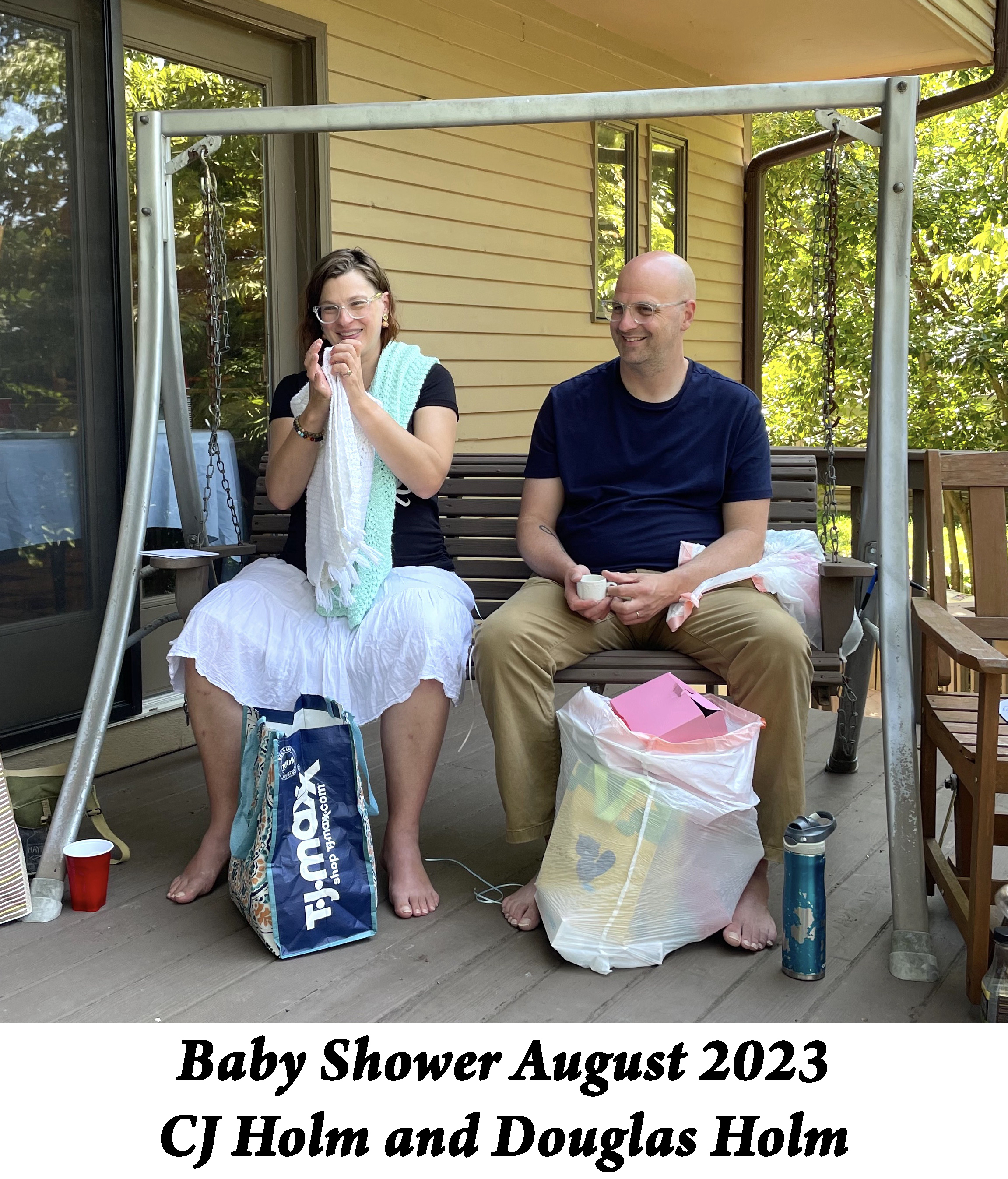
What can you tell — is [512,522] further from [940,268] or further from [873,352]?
[940,268]

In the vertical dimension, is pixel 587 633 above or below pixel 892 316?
below

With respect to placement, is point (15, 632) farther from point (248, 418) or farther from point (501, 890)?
point (501, 890)

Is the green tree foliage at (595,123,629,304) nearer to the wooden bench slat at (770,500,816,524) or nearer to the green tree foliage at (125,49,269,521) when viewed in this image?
the green tree foliage at (125,49,269,521)

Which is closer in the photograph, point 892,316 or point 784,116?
point 892,316

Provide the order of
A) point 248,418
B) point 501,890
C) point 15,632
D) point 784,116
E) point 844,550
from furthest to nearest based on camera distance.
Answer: point 784,116, point 844,550, point 248,418, point 15,632, point 501,890

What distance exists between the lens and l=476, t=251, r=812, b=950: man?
228 cm

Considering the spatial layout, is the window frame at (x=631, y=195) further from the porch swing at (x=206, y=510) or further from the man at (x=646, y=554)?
the man at (x=646, y=554)

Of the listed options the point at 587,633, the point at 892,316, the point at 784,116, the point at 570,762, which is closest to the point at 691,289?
the point at 892,316

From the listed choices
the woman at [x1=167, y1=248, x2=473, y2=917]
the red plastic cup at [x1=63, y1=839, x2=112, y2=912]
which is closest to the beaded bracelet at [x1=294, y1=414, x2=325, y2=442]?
the woman at [x1=167, y1=248, x2=473, y2=917]

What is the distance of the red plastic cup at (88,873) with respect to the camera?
236cm

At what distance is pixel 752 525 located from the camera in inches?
104

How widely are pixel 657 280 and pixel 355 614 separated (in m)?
1.00

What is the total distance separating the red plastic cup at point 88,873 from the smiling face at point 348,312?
1.21 meters

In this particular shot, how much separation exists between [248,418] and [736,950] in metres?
2.57
